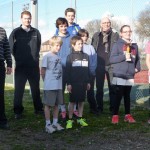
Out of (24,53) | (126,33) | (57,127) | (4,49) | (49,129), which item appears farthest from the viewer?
(24,53)

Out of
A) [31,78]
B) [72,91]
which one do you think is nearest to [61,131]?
[72,91]

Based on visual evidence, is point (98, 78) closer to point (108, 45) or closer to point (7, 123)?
point (108, 45)

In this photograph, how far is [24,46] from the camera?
733cm

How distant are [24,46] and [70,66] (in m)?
1.31

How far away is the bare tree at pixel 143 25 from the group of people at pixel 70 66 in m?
2.27

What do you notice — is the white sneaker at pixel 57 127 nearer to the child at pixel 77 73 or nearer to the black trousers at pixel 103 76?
the child at pixel 77 73

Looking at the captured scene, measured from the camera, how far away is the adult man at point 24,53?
7309mm

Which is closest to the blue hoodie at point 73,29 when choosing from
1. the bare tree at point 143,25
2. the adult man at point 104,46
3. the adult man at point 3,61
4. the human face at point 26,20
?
the adult man at point 104,46

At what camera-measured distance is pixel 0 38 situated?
632 centimetres

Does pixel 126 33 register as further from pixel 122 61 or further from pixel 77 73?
pixel 77 73

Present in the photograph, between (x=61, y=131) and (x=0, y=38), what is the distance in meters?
1.84

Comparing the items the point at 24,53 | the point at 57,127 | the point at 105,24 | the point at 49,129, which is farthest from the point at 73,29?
the point at 49,129

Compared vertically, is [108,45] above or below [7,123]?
above

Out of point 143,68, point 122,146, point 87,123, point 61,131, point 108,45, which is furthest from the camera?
point 143,68
